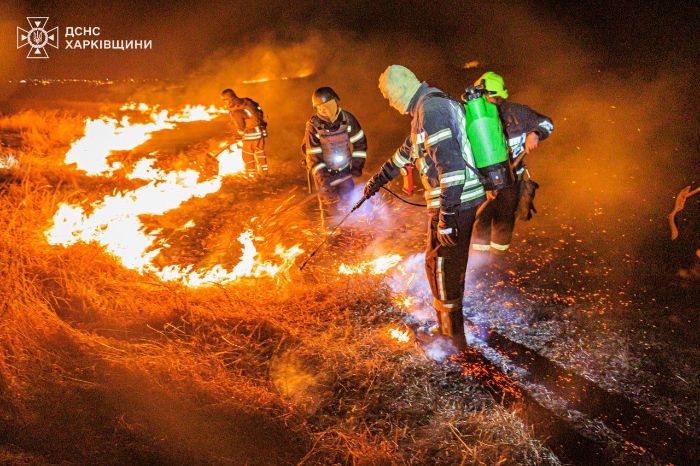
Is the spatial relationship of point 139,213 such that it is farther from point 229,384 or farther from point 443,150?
point 443,150

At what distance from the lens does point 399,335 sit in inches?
140

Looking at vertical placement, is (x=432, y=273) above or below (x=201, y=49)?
below

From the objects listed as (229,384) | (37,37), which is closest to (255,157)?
(229,384)

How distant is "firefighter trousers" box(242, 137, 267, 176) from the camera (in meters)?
7.41

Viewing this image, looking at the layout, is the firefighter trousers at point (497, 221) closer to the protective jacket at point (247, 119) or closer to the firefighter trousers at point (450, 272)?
the firefighter trousers at point (450, 272)

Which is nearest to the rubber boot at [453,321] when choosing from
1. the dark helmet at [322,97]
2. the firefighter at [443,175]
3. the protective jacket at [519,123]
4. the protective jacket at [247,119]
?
the firefighter at [443,175]

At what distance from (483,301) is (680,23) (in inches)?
377

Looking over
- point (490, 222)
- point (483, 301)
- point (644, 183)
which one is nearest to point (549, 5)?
point (644, 183)

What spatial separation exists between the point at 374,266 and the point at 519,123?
1884 millimetres

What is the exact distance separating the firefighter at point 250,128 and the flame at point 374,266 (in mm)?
3515

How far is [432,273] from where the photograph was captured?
3275 millimetres

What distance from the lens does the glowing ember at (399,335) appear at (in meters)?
3.51

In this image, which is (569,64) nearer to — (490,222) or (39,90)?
(490,222)

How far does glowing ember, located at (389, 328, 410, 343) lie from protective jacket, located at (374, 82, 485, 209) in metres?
1.07
